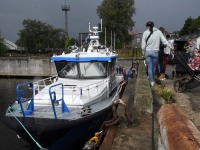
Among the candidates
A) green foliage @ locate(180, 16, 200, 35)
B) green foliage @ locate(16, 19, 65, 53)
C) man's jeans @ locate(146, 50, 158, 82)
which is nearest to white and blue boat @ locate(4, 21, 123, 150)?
man's jeans @ locate(146, 50, 158, 82)

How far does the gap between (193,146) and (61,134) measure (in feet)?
21.3

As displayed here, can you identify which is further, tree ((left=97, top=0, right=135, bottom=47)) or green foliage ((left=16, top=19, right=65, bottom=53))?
green foliage ((left=16, top=19, right=65, bottom=53))

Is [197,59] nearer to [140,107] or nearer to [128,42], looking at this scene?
[140,107]

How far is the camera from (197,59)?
9.61 meters

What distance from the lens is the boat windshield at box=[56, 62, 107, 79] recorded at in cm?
1106

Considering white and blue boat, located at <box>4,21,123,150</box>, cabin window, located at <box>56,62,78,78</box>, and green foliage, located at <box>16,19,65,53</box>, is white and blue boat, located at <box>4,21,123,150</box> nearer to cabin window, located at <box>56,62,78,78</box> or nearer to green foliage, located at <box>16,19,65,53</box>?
cabin window, located at <box>56,62,78,78</box>

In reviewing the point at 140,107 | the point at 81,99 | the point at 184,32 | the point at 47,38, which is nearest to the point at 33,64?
the point at 81,99

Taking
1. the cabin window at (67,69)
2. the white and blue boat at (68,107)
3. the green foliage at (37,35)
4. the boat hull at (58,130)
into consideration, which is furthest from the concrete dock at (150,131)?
the green foliage at (37,35)

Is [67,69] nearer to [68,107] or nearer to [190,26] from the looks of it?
[68,107]

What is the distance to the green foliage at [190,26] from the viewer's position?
86.7 meters

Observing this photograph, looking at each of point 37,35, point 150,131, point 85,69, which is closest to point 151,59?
point 85,69

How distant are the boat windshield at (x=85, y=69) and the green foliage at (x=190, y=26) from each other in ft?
257

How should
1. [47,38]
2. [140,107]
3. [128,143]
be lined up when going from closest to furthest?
1. [128,143]
2. [140,107]
3. [47,38]

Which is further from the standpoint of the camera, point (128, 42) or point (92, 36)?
point (128, 42)
